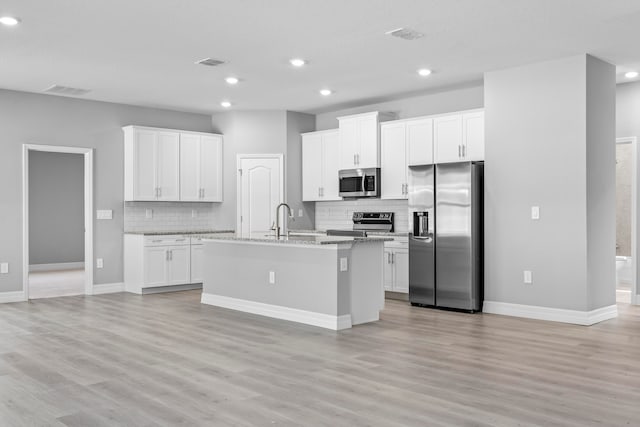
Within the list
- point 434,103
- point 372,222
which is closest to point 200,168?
point 372,222

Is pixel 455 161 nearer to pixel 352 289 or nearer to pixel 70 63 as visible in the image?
pixel 352 289

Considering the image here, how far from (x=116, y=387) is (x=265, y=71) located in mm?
4150

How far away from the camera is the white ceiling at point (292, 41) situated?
15.4 feet

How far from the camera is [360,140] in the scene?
8.50 m

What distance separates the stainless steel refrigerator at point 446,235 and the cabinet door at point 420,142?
59cm

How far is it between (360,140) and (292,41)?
305 centimetres

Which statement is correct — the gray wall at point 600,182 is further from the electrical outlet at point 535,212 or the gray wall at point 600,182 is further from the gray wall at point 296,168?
the gray wall at point 296,168

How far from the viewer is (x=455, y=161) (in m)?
Result: 7.37

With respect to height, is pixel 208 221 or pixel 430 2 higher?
pixel 430 2

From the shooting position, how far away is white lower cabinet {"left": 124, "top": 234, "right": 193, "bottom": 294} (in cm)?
845

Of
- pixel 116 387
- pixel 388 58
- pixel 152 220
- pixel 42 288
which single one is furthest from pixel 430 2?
pixel 42 288

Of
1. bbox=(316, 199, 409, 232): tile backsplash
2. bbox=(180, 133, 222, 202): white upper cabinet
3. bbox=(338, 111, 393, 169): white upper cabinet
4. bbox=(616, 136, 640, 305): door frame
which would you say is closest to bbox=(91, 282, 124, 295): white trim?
bbox=(180, 133, 222, 202): white upper cabinet

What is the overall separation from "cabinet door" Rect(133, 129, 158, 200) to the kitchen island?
2.26 meters

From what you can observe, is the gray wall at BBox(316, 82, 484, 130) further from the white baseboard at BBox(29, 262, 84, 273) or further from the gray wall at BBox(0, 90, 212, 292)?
the white baseboard at BBox(29, 262, 84, 273)
